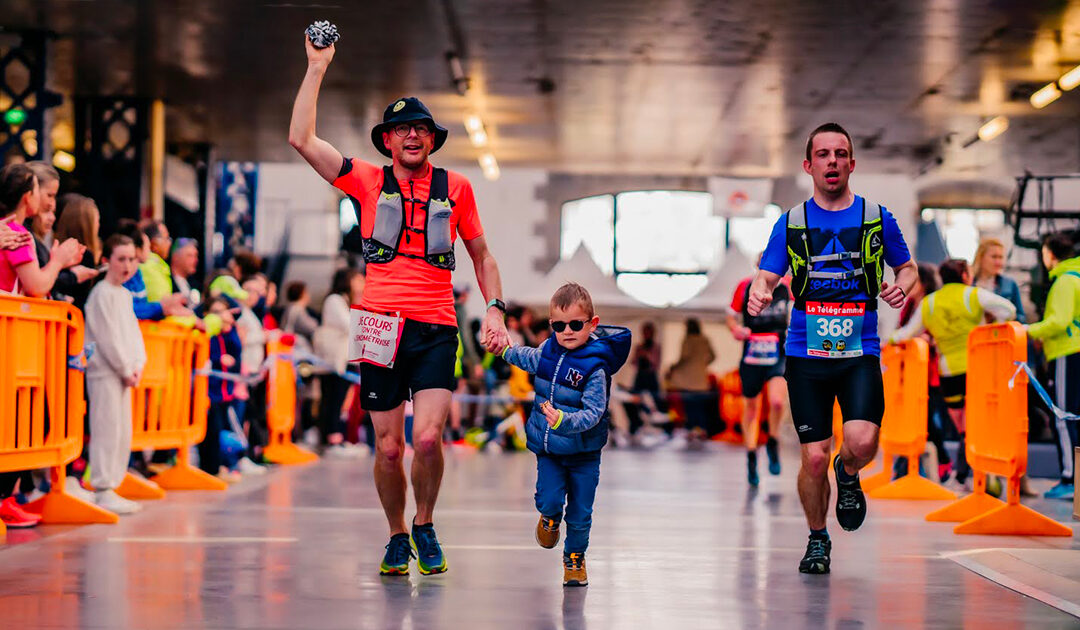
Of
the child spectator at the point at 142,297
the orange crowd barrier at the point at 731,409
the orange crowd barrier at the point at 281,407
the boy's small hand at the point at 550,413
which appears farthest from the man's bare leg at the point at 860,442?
the orange crowd barrier at the point at 731,409

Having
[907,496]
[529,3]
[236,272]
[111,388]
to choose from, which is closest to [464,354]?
[236,272]

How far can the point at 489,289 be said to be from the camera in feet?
18.1

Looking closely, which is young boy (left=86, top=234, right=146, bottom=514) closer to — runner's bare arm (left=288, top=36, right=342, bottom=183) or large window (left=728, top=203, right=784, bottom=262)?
runner's bare arm (left=288, top=36, right=342, bottom=183)

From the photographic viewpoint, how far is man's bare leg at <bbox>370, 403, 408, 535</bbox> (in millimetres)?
5363

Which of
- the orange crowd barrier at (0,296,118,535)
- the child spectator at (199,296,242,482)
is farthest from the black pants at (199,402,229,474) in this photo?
the orange crowd barrier at (0,296,118,535)

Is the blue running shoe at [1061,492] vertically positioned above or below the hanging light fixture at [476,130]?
below

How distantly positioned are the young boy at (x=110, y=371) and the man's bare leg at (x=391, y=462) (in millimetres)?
2998

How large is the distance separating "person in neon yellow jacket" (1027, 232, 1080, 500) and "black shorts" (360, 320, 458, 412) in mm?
4885

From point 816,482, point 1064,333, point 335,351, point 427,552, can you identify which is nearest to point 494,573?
point 427,552

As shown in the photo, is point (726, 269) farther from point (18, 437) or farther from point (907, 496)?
point (18, 437)

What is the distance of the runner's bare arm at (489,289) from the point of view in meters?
5.17

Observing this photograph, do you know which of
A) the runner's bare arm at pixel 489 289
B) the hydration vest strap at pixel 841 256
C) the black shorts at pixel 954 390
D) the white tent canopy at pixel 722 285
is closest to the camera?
the runner's bare arm at pixel 489 289

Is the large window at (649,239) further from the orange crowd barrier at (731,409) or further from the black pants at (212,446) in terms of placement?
the black pants at (212,446)

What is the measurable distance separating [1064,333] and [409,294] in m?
5.77
